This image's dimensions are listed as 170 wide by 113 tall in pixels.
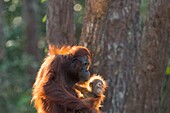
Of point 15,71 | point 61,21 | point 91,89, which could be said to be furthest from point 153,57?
point 15,71

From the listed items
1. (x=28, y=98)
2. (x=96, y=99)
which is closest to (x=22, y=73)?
(x=28, y=98)

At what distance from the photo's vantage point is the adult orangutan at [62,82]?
5664 mm

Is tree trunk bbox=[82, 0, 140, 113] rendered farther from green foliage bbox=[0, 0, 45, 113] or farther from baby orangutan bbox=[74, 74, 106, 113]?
green foliage bbox=[0, 0, 45, 113]

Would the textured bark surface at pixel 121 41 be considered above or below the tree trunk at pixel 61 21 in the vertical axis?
below

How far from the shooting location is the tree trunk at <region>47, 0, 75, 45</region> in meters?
7.99

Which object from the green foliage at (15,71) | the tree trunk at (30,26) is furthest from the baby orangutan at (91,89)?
the green foliage at (15,71)

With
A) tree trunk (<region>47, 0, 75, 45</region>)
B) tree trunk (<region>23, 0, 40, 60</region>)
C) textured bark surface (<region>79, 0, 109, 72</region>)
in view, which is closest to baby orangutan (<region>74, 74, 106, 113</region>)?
tree trunk (<region>23, 0, 40, 60</region>)

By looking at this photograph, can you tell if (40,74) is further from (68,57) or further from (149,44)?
(149,44)

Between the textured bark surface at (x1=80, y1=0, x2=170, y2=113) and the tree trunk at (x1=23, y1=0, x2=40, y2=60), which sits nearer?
the tree trunk at (x1=23, y1=0, x2=40, y2=60)

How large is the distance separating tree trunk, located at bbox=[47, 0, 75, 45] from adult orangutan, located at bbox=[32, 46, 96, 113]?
193 centimetres

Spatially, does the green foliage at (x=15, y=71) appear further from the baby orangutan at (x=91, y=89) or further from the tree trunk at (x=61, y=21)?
the baby orangutan at (x=91, y=89)

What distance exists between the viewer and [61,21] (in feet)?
26.3

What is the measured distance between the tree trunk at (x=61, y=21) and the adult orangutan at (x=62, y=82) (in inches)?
76.1

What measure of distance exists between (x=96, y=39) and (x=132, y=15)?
1.87 feet
